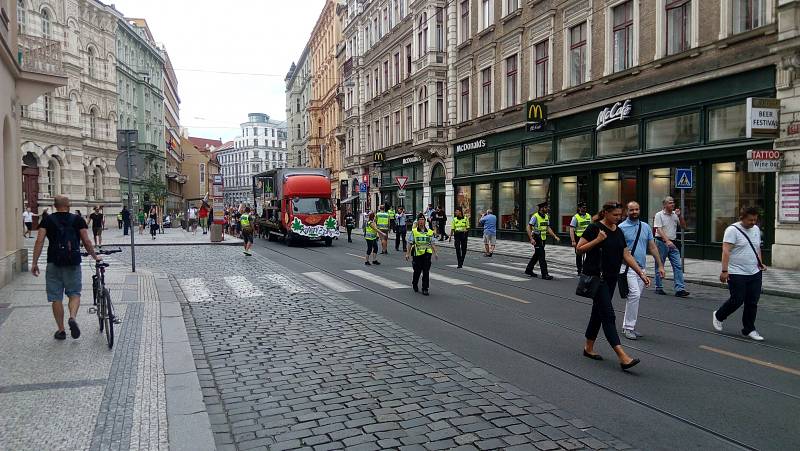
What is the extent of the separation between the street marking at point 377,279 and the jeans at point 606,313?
636cm

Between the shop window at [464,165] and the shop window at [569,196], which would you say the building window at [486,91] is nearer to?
the shop window at [464,165]

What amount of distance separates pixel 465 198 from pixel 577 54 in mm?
10997

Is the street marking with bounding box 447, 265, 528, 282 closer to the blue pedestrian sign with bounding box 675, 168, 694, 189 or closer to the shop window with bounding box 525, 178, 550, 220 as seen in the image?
the blue pedestrian sign with bounding box 675, 168, 694, 189

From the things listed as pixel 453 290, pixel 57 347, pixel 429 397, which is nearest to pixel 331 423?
pixel 429 397

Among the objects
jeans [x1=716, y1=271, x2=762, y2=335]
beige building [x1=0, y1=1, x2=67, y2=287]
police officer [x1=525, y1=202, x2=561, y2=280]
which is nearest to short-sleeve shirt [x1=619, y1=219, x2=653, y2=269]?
jeans [x1=716, y1=271, x2=762, y2=335]

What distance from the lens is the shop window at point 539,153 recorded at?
25.2m

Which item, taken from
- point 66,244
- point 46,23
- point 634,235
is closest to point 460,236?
point 634,235

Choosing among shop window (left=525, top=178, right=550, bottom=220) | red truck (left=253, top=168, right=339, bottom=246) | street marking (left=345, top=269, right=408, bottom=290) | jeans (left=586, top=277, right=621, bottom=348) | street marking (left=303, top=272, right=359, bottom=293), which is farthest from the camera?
red truck (left=253, top=168, right=339, bottom=246)

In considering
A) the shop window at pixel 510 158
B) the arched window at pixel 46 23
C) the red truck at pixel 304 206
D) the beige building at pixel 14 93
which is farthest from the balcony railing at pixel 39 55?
the arched window at pixel 46 23

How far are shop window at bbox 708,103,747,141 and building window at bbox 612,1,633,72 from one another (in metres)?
4.22

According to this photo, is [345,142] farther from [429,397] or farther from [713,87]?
[429,397]

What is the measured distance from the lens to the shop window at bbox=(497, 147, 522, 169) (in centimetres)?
2745

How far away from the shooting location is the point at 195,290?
12281 millimetres

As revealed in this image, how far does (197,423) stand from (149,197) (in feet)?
193
